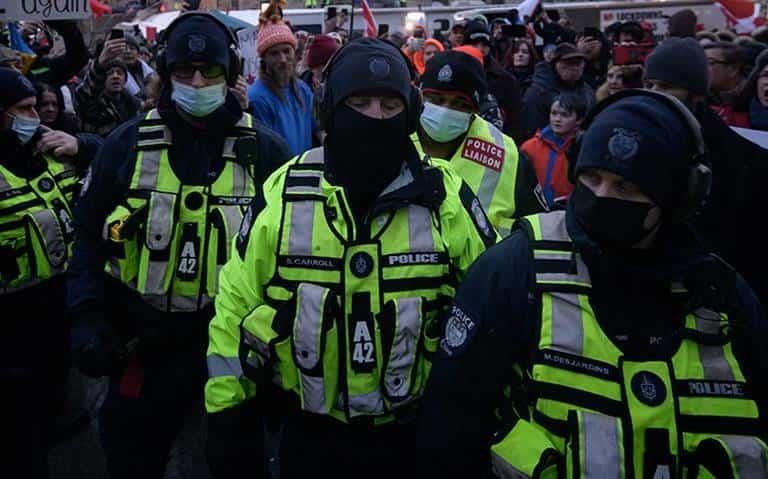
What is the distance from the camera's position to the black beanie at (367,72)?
240 centimetres

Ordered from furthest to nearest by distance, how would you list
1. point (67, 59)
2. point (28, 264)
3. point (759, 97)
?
1. point (67, 59)
2. point (759, 97)
3. point (28, 264)

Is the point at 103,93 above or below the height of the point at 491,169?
below

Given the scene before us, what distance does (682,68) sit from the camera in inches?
150

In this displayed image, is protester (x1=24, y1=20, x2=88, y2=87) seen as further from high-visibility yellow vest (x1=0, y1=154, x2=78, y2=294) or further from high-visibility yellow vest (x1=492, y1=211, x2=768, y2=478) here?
high-visibility yellow vest (x1=492, y1=211, x2=768, y2=478)

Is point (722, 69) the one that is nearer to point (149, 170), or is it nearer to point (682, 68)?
point (682, 68)

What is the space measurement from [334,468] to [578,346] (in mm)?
1006

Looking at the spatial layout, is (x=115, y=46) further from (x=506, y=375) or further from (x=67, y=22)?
(x=506, y=375)

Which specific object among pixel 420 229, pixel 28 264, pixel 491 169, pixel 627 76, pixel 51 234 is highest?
pixel 627 76

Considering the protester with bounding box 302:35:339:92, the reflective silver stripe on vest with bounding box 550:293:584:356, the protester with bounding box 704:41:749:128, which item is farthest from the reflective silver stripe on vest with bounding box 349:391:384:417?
the protester with bounding box 302:35:339:92

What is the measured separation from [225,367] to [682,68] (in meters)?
2.63

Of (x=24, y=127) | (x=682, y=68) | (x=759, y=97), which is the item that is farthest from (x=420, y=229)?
(x=759, y=97)

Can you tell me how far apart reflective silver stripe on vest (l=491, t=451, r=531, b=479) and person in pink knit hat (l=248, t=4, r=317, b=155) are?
155 inches

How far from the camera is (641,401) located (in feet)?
6.32

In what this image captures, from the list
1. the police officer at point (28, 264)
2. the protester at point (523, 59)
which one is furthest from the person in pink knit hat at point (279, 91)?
the protester at point (523, 59)
